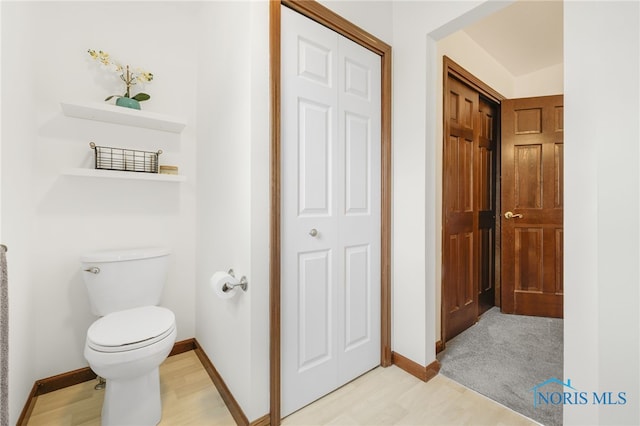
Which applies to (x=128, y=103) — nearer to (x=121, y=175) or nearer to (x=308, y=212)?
(x=121, y=175)

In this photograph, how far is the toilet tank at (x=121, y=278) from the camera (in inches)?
61.0

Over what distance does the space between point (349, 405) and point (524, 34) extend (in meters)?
3.14

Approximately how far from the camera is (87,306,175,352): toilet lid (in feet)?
3.98

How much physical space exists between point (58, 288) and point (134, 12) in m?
1.81

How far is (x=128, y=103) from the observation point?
1712 mm

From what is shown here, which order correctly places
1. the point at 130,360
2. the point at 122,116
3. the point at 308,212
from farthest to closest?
the point at 122,116, the point at 308,212, the point at 130,360

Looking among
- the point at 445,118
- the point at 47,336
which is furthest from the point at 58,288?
the point at 445,118

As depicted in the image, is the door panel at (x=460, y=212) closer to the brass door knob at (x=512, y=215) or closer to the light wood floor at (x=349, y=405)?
the brass door knob at (x=512, y=215)

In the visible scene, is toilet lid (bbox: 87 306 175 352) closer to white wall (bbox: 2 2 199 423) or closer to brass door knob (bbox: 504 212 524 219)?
white wall (bbox: 2 2 199 423)

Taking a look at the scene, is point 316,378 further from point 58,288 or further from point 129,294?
point 58,288

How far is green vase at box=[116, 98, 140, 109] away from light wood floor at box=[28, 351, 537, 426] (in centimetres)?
168

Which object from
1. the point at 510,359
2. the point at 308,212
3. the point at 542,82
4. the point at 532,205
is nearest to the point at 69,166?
the point at 308,212

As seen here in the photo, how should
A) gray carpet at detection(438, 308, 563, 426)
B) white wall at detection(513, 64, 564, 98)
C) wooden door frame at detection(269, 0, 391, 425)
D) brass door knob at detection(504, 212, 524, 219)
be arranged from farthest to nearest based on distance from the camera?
white wall at detection(513, 64, 564, 98)
brass door knob at detection(504, 212, 524, 219)
gray carpet at detection(438, 308, 563, 426)
wooden door frame at detection(269, 0, 391, 425)
